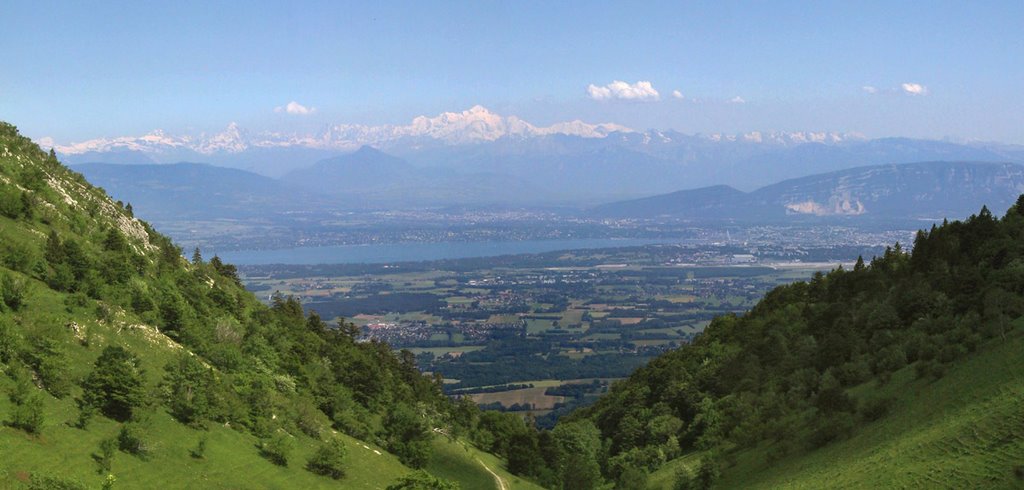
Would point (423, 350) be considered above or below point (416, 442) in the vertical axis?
below

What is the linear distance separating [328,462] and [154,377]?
874 cm

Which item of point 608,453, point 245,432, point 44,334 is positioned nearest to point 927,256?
point 608,453

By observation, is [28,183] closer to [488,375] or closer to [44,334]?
[44,334]

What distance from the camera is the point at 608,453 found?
59.8 m

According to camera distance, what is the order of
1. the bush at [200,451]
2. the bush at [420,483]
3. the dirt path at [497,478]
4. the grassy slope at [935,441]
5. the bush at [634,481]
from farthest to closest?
the dirt path at [497,478] < the bush at [634,481] < the bush at [420,483] < the bush at [200,451] < the grassy slope at [935,441]

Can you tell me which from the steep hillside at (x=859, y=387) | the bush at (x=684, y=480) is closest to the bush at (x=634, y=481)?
the steep hillside at (x=859, y=387)

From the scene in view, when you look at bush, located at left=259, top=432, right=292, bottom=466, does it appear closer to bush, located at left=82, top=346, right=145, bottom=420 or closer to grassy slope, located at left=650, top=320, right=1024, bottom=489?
bush, located at left=82, top=346, right=145, bottom=420

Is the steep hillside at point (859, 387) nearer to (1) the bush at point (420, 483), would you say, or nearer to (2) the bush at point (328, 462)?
(1) the bush at point (420, 483)

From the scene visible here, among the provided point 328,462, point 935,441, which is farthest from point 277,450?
point 935,441

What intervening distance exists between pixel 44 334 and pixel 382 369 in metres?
34.1

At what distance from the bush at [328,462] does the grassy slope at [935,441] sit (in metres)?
18.5

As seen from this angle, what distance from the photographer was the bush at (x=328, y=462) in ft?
131

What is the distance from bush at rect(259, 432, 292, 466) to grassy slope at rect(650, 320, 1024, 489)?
68.1ft

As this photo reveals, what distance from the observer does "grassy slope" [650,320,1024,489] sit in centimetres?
2634
